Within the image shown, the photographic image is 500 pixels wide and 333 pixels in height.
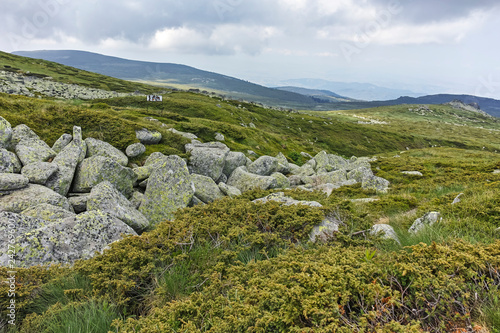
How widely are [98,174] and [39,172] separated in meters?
2.19

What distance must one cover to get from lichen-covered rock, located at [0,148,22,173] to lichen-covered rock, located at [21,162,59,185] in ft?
1.41

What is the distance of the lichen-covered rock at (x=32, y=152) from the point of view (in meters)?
11.9

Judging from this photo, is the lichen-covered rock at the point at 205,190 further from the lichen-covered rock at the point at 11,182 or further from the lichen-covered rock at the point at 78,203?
the lichen-covered rock at the point at 11,182

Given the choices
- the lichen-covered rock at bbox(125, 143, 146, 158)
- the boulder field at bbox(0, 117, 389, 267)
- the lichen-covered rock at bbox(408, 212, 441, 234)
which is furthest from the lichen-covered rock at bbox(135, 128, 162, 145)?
the lichen-covered rock at bbox(408, 212, 441, 234)

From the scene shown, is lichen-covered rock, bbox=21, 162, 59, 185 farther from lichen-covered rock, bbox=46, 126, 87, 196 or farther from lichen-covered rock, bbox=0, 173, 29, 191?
lichen-covered rock, bbox=0, 173, 29, 191

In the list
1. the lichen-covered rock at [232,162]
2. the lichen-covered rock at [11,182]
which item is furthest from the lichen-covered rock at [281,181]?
the lichen-covered rock at [11,182]

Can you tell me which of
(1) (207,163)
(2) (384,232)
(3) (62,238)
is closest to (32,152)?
(3) (62,238)

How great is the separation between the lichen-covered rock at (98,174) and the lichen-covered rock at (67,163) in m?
0.37

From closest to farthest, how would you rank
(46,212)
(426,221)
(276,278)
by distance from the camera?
1. (276,278)
2. (426,221)
3. (46,212)

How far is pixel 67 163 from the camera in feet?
40.2

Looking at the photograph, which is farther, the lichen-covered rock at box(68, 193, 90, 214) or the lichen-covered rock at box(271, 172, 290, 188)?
the lichen-covered rock at box(271, 172, 290, 188)

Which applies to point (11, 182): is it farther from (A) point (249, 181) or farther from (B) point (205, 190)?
(A) point (249, 181)

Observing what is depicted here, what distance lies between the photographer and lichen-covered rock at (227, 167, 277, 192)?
57.4 feet

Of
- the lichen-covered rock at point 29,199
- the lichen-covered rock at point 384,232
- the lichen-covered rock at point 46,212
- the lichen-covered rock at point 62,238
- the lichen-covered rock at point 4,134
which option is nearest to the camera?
the lichen-covered rock at point 62,238
